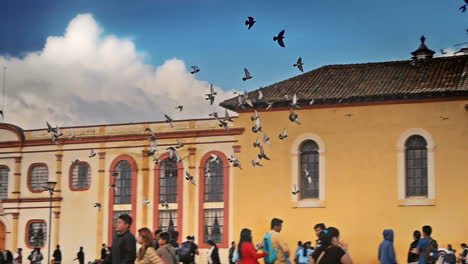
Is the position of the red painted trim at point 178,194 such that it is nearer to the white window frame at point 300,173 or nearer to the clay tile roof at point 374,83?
the clay tile roof at point 374,83

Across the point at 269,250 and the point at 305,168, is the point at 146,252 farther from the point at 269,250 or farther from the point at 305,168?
the point at 305,168

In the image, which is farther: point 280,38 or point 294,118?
point 294,118

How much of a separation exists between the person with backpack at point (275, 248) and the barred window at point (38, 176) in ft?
97.3

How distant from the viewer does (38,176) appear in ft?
153

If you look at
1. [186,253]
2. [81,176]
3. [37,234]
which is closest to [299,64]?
[186,253]

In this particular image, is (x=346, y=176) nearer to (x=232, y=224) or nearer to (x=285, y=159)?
(x=285, y=159)

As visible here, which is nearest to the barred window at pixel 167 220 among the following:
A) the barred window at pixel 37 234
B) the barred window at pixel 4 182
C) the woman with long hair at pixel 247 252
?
the barred window at pixel 37 234

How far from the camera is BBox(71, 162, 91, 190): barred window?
45.2m

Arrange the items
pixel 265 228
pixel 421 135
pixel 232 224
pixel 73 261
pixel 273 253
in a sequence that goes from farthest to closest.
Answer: pixel 73 261 < pixel 232 224 < pixel 265 228 < pixel 421 135 < pixel 273 253

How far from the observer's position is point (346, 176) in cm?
3612

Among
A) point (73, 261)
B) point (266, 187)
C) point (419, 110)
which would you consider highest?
point (419, 110)

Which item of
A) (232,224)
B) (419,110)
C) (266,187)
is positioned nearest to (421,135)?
(419,110)

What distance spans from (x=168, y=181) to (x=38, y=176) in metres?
7.07

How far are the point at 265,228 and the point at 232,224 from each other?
386 centimetres
